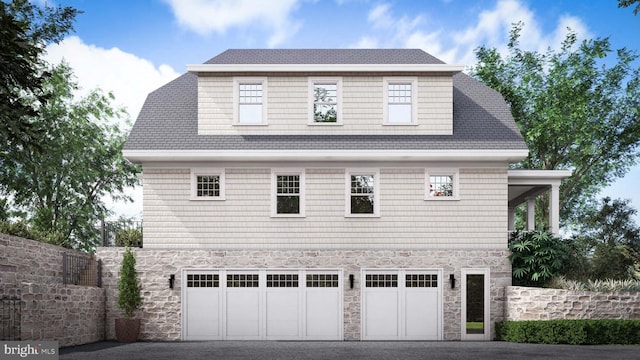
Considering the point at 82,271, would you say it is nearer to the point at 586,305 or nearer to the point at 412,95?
the point at 412,95

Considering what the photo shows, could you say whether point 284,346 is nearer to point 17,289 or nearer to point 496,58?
point 17,289

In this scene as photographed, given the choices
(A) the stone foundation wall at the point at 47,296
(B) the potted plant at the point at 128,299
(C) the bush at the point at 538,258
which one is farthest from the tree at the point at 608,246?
(A) the stone foundation wall at the point at 47,296

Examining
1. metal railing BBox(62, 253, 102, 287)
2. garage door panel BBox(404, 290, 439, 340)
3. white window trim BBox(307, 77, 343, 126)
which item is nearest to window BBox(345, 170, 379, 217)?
white window trim BBox(307, 77, 343, 126)

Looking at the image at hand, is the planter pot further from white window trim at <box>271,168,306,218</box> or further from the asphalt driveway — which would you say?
white window trim at <box>271,168,306,218</box>

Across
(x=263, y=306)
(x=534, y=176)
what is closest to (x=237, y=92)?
(x=263, y=306)

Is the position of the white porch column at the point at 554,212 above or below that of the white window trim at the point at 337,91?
below

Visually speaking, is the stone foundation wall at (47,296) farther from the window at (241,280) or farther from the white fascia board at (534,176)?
the white fascia board at (534,176)

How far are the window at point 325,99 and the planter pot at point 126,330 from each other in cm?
826

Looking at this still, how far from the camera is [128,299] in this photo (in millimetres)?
20500

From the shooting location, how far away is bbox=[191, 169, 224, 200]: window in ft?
69.1

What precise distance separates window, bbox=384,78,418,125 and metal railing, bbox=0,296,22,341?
467 inches

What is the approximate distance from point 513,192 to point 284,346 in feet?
35.0

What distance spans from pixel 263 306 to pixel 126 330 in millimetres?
4060

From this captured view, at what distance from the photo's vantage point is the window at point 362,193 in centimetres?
2106
